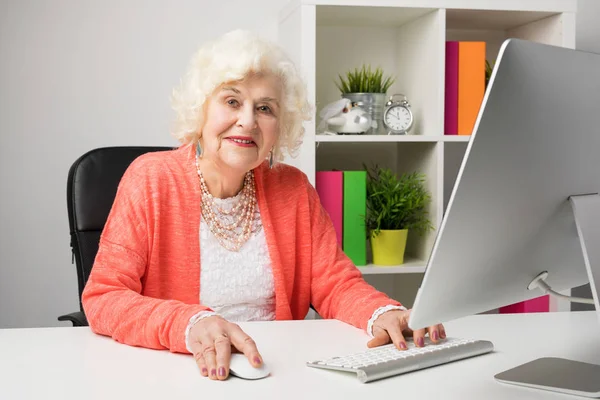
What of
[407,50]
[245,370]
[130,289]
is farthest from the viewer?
[407,50]

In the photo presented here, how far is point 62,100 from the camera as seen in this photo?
2656mm

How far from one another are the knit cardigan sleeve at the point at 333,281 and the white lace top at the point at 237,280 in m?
0.13

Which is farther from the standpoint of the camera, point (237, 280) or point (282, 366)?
point (237, 280)

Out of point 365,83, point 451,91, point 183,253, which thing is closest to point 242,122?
point 183,253

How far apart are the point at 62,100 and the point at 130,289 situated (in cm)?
135

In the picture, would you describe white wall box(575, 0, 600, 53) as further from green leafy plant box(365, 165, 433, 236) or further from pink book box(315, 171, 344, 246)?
pink book box(315, 171, 344, 246)

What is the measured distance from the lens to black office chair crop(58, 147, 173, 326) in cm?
197

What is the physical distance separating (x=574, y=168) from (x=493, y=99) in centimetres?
22

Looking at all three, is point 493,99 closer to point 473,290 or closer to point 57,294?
point 473,290

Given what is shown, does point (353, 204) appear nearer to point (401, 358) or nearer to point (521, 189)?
point (401, 358)

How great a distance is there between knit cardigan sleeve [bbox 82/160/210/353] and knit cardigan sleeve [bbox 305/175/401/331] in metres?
0.39

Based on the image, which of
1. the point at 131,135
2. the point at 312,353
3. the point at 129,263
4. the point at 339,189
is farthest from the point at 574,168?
the point at 131,135

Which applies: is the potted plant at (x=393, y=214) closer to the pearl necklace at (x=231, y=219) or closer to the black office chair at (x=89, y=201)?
the pearl necklace at (x=231, y=219)

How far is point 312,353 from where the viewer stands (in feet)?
4.10
